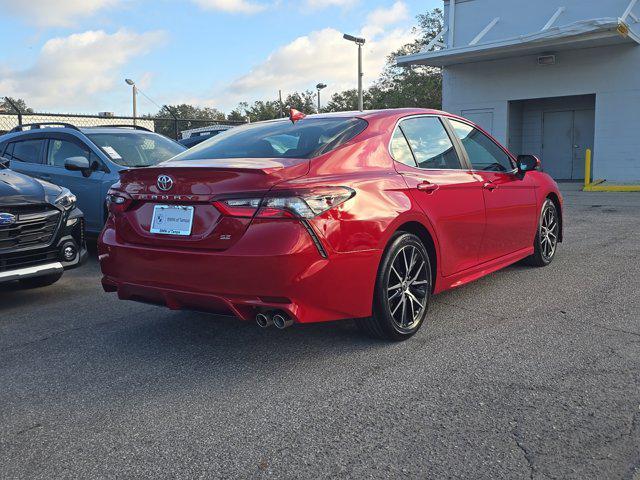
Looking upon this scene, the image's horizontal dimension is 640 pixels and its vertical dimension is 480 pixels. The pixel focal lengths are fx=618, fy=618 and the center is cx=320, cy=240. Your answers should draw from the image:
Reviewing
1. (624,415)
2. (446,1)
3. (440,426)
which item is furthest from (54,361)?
(446,1)

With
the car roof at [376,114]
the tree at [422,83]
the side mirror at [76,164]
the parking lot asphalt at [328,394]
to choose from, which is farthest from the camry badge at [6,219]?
the tree at [422,83]

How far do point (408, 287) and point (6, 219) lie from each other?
11.0ft

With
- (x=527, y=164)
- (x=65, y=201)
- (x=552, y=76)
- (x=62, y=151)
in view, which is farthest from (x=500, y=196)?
(x=552, y=76)

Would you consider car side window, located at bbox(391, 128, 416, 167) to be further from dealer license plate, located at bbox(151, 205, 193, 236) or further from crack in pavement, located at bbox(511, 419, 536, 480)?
crack in pavement, located at bbox(511, 419, 536, 480)

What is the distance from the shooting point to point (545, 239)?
638 cm

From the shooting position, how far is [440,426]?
9.73 ft

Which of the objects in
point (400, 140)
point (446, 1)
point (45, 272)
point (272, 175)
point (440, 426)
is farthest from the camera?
point (446, 1)

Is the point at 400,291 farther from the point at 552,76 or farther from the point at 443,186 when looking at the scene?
the point at 552,76

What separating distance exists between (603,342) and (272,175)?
2.43 meters

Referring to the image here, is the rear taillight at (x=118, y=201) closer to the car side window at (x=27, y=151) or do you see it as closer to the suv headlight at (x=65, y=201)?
the suv headlight at (x=65, y=201)

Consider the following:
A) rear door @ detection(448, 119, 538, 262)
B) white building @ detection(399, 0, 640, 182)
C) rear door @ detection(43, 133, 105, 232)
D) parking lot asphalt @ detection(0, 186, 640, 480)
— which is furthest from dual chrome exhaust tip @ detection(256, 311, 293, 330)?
white building @ detection(399, 0, 640, 182)

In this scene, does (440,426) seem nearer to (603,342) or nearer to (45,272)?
(603,342)

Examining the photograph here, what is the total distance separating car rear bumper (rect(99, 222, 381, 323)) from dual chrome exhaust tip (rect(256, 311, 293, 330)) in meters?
0.04

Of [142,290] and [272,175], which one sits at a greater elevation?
[272,175]
